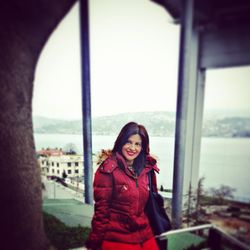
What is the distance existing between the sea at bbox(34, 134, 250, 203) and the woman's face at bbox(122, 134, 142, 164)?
3.6 inches

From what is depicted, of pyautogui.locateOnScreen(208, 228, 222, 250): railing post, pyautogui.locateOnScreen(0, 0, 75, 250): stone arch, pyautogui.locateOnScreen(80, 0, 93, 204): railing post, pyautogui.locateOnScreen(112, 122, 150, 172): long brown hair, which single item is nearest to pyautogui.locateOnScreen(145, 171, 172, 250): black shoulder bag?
pyautogui.locateOnScreen(112, 122, 150, 172): long brown hair

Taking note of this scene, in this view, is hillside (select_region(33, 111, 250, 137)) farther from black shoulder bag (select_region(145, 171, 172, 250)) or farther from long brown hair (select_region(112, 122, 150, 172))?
black shoulder bag (select_region(145, 171, 172, 250))

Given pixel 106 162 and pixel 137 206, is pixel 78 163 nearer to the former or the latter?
pixel 106 162

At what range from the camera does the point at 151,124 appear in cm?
176

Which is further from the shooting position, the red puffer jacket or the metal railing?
the red puffer jacket

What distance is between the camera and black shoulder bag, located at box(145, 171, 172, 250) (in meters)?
1.82

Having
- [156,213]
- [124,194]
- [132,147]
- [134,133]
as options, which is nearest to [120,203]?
[124,194]

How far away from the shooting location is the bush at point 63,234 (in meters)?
1.89

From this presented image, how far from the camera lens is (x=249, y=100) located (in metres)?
1.60

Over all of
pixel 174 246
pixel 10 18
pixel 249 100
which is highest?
pixel 10 18

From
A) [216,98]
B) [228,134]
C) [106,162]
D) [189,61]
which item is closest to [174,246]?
[106,162]

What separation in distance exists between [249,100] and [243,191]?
60 cm

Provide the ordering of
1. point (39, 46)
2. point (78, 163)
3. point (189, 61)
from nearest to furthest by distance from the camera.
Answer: point (189, 61), point (39, 46), point (78, 163)

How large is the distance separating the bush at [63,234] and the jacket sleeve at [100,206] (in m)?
0.06
